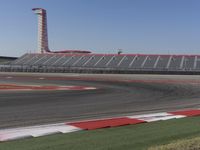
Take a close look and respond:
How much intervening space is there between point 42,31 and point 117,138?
373 ft

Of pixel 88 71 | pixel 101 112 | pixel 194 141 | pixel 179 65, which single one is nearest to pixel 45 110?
pixel 101 112

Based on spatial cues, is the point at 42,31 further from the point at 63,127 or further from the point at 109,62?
the point at 63,127

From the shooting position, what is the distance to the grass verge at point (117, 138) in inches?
234

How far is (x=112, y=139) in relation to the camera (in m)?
6.52

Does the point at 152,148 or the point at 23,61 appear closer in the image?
the point at 152,148

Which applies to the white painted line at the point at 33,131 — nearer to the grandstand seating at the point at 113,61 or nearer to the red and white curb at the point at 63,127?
the red and white curb at the point at 63,127

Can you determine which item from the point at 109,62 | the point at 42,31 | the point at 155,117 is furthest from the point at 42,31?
the point at 155,117

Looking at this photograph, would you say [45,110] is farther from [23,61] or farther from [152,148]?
[23,61]

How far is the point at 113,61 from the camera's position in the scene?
78438mm

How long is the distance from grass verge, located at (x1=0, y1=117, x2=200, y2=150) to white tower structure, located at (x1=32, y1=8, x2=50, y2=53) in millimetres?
103997

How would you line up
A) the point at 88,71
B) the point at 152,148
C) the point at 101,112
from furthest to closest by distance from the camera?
the point at 88,71 → the point at 101,112 → the point at 152,148

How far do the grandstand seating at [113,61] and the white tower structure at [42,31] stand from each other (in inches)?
799

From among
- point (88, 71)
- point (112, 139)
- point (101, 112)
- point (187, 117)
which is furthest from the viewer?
point (88, 71)

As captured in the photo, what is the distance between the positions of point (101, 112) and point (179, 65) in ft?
199
